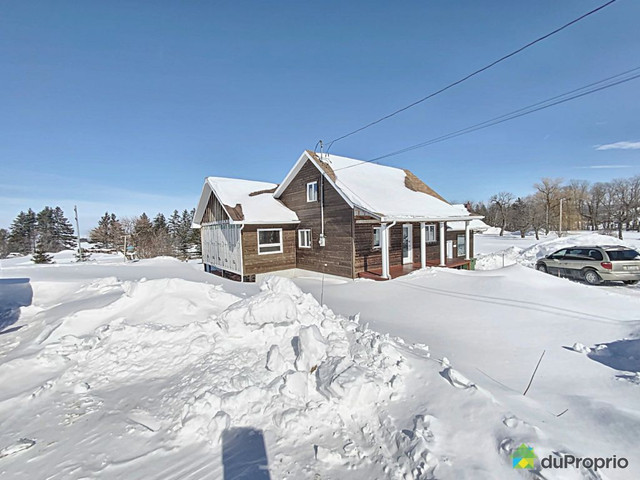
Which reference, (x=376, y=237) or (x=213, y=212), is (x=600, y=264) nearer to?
(x=376, y=237)

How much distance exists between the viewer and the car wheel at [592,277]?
11487 mm

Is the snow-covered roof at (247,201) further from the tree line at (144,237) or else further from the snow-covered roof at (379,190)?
the tree line at (144,237)

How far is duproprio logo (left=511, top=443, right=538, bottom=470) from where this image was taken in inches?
81.9

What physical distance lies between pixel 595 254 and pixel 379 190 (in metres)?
9.67

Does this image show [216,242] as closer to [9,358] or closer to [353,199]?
[353,199]

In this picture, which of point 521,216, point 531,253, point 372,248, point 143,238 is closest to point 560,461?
point 372,248

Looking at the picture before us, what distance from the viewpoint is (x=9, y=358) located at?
433cm

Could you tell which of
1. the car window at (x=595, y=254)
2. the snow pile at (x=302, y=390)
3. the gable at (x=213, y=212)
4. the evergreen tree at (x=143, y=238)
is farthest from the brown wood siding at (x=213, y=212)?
A: the evergreen tree at (x=143, y=238)

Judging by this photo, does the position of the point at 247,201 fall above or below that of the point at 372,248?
above

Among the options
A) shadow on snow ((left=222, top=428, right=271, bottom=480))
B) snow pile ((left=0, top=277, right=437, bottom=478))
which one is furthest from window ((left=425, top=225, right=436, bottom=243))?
shadow on snow ((left=222, top=428, right=271, bottom=480))

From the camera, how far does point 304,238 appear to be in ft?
49.7

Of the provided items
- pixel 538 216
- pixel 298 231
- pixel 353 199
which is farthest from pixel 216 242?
pixel 538 216

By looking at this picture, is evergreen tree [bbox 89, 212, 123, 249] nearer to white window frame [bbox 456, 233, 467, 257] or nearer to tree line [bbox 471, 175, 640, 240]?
white window frame [bbox 456, 233, 467, 257]

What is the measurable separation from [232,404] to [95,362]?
2569 millimetres
